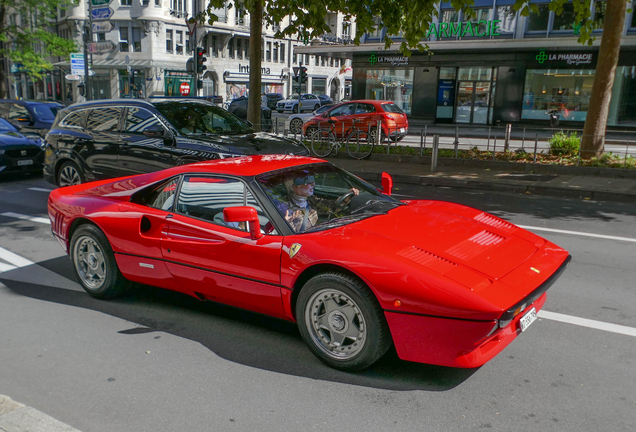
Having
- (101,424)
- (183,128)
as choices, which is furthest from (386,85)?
(101,424)

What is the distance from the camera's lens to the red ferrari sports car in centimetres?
333

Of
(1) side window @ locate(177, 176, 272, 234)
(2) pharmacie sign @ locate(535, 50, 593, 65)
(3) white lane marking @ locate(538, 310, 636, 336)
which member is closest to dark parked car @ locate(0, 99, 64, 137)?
(1) side window @ locate(177, 176, 272, 234)

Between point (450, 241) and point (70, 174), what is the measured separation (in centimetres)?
805

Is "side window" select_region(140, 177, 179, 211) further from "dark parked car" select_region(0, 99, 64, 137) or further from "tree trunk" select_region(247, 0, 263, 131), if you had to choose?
"dark parked car" select_region(0, 99, 64, 137)

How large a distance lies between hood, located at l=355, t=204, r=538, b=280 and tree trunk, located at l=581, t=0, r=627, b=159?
34.0 ft

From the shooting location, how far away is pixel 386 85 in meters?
32.3

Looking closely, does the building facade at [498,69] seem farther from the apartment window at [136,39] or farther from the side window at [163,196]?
the apartment window at [136,39]

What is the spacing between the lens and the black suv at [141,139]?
8789 millimetres

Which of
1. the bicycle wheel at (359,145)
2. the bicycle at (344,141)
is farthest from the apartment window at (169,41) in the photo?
the bicycle wheel at (359,145)

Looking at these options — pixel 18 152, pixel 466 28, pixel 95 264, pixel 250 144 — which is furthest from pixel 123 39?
pixel 95 264

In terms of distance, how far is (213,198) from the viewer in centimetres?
445

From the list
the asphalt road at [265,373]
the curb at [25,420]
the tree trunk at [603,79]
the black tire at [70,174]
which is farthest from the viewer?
the tree trunk at [603,79]

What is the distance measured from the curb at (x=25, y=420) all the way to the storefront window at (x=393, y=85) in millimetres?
30422

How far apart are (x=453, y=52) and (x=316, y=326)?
93.3ft
